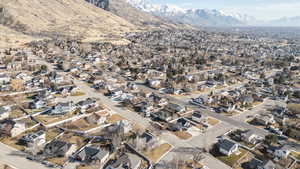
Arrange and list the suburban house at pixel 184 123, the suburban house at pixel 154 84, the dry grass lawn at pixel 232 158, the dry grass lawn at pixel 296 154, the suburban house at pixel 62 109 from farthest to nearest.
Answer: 1. the suburban house at pixel 154 84
2. the suburban house at pixel 62 109
3. the suburban house at pixel 184 123
4. the dry grass lawn at pixel 296 154
5. the dry grass lawn at pixel 232 158

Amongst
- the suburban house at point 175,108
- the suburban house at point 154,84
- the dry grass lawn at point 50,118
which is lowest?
the dry grass lawn at point 50,118

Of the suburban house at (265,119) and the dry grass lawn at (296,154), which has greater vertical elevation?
the suburban house at (265,119)

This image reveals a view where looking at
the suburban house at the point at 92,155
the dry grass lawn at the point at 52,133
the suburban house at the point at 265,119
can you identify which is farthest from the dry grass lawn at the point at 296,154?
the dry grass lawn at the point at 52,133

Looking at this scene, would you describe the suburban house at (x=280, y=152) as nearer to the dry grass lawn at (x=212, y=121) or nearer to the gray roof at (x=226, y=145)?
the gray roof at (x=226, y=145)

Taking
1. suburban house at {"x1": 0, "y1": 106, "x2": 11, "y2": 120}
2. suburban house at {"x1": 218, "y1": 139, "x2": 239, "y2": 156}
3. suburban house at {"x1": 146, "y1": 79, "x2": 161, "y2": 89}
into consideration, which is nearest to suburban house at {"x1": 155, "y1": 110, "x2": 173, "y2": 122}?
suburban house at {"x1": 218, "y1": 139, "x2": 239, "y2": 156}

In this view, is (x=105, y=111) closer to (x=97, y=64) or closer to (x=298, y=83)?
(x=97, y=64)

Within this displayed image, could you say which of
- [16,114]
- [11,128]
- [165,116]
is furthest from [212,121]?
[16,114]
